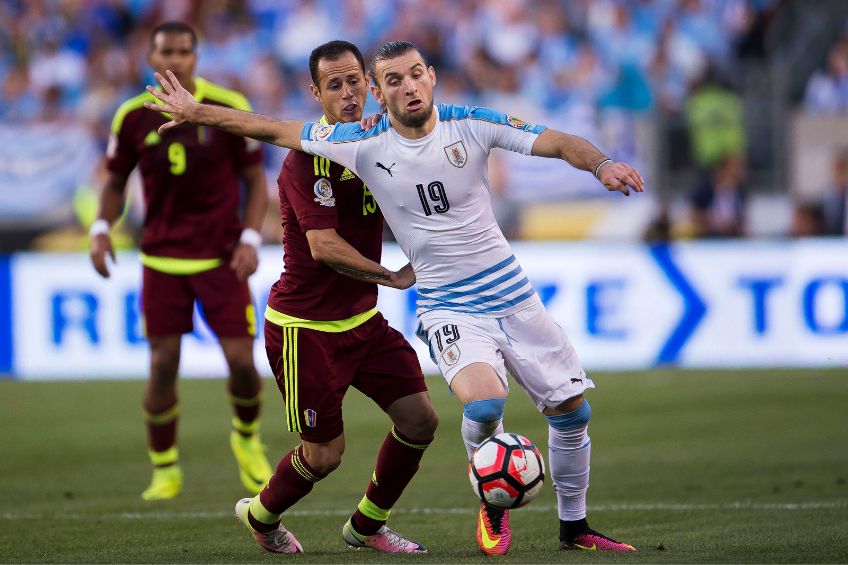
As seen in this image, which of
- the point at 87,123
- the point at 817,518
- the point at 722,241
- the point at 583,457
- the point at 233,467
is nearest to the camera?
the point at 583,457

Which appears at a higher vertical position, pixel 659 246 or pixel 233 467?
pixel 659 246

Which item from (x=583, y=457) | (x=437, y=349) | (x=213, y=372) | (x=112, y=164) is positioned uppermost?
(x=112, y=164)

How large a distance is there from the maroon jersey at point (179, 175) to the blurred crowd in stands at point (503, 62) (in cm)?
856

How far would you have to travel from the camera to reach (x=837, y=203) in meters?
16.5

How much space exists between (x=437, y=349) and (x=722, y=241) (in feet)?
30.2

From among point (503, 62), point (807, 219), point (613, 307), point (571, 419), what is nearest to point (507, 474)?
point (571, 419)

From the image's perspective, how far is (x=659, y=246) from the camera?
1482cm

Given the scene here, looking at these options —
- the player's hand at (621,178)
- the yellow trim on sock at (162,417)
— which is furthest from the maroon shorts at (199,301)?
the player's hand at (621,178)

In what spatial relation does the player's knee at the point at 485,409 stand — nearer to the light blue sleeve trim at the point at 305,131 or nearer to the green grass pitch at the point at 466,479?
the green grass pitch at the point at 466,479

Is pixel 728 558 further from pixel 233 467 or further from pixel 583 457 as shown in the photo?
pixel 233 467

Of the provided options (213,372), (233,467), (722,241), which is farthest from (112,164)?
(722,241)

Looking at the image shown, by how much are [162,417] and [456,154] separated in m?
3.48

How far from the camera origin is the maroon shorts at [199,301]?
339 inches

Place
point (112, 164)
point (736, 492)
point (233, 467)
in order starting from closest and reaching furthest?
point (736, 492)
point (112, 164)
point (233, 467)
